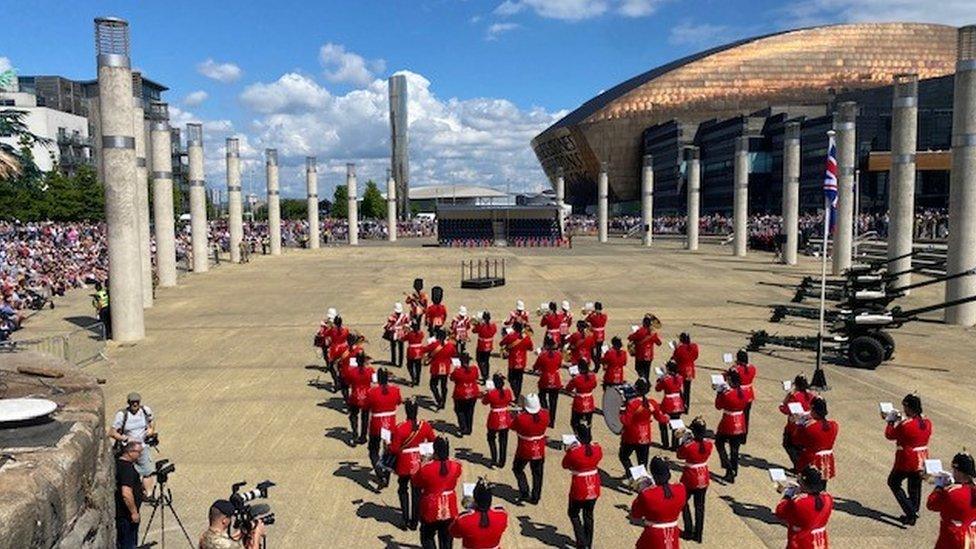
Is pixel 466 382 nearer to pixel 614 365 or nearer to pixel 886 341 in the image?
pixel 614 365

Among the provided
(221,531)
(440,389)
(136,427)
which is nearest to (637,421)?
(440,389)

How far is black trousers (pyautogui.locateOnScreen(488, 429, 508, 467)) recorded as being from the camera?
11430 millimetres

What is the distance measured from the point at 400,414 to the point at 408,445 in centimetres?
512

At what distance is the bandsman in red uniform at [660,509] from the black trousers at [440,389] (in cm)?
748

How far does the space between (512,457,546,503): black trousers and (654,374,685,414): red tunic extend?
2884mm

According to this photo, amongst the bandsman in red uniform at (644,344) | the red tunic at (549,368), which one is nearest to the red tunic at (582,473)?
the red tunic at (549,368)

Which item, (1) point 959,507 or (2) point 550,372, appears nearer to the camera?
(1) point 959,507

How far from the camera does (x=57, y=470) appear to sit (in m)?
5.19

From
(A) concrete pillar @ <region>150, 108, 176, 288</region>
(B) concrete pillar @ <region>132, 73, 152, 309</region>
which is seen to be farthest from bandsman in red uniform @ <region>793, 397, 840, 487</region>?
(A) concrete pillar @ <region>150, 108, 176, 288</region>

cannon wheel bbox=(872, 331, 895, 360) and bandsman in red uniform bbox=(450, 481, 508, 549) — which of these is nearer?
bandsman in red uniform bbox=(450, 481, 508, 549)

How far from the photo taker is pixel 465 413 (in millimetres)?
12891

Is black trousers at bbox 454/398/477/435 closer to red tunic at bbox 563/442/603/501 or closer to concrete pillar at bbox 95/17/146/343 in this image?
red tunic at bbox 563/442/603/501

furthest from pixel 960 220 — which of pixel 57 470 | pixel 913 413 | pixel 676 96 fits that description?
pixel 676 96

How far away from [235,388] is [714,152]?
95137 mm
